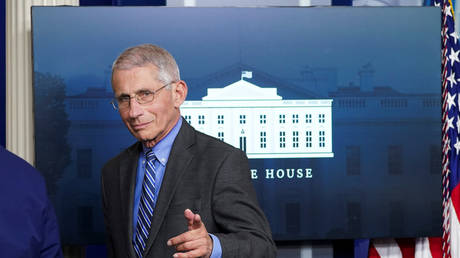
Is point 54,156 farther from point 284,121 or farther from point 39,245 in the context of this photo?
point 39,245

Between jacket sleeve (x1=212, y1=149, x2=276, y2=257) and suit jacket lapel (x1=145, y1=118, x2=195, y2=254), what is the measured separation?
0.13m

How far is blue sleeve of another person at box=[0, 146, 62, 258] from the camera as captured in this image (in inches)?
59.6

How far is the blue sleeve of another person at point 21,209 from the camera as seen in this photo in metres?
1.51

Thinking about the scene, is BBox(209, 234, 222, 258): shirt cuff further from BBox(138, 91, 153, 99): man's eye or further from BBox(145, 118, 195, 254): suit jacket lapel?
BBox(138, 91, 153, 99): man's eye

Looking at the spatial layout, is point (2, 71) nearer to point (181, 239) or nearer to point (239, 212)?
point (239, 212)

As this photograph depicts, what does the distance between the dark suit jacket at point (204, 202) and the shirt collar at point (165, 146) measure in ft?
0.10

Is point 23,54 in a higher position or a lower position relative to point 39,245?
higher

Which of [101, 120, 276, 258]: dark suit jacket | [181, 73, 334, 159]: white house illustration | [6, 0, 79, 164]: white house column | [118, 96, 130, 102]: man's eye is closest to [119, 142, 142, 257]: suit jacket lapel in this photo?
[101, 120, 276, 258]: dark suit jacket

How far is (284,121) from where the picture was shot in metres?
3.32

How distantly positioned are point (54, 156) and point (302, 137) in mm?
1222

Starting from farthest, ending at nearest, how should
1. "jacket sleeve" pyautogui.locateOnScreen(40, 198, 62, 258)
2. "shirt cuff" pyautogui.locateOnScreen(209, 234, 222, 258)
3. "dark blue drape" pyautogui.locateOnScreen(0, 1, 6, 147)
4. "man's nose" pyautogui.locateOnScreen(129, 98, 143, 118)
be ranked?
"dark blue drape" pyautogui.locateOnScreen(0, 1, 6, 147) < "man's nose" pyautogui.locateOnScreen(129, 98, 143, 118) < "shirt cuff" pyautogui.locateOnScreen(209, 234, 222, 258) < "jacket sleeve" pyautogui.locateOnScreen(40, 198, 62, 258)

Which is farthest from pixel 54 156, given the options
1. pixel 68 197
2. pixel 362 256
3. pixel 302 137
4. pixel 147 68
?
pixel 362 256

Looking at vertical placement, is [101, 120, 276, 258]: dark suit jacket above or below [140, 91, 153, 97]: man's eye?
below

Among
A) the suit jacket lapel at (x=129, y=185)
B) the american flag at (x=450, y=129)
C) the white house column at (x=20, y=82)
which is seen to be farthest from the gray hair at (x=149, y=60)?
the american flag at (x=450, y=129)
